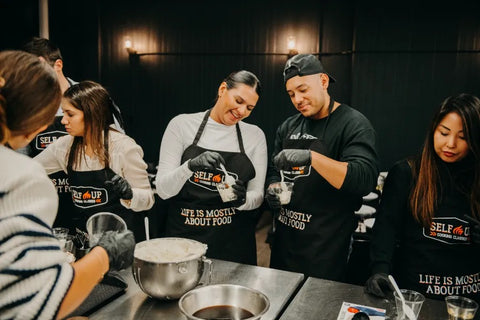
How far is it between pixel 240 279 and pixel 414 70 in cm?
566

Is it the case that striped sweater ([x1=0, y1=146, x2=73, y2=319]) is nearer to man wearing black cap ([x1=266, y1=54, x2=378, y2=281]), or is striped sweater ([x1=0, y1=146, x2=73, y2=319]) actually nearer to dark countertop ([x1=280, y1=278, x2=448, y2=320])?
dark countertop ([x1=280, y1=278, x2=448, y2=320])

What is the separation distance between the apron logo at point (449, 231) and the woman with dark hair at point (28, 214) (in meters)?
1.52

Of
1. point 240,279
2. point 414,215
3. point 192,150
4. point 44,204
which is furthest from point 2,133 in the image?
point 414,215

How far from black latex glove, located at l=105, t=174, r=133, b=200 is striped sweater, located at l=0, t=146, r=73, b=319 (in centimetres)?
123

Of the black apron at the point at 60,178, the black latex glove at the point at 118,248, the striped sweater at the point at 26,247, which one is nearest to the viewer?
the striped sweater at the point at 26,247

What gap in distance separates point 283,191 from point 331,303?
73cm

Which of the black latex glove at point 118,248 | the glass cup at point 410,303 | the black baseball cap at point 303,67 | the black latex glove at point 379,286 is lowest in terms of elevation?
the black latex glove at point 379,286

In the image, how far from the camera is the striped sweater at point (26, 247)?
2.97 feet

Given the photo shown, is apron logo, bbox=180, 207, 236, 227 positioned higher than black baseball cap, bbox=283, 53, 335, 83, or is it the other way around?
black baseball cap, bbox=283, 53, 335, 83

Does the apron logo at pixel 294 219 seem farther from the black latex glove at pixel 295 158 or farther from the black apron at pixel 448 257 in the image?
the black apron at pixel 448 257

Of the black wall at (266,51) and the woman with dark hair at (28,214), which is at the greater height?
the black wall at (266,51)

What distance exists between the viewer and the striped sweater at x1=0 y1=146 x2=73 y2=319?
91 centimetres

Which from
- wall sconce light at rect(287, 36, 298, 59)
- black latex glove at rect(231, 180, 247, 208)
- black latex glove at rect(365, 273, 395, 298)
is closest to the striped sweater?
black latex glove at rect(365, 273, 395, 298)

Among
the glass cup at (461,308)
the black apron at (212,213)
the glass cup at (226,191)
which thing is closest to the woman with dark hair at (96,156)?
the black apron at (212,213)
